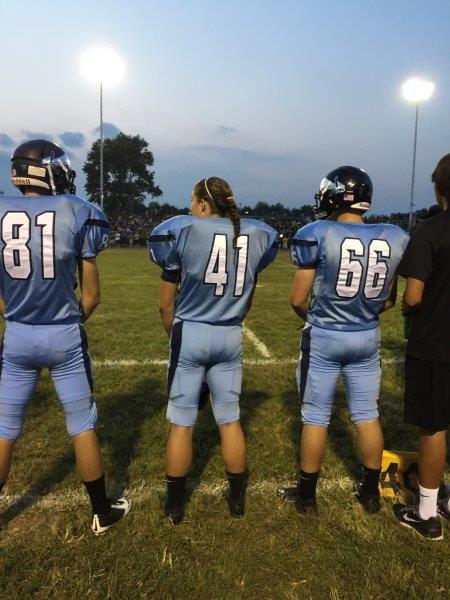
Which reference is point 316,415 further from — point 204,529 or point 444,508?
point 444,508

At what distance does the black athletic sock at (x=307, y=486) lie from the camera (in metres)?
3.01

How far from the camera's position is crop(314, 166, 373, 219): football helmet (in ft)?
9.43

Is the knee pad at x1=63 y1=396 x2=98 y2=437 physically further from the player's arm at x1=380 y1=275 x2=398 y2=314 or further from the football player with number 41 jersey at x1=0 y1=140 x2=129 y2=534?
the player's arm at x1=380 y1=275 x2=398 y2=314

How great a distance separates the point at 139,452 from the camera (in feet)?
12.5

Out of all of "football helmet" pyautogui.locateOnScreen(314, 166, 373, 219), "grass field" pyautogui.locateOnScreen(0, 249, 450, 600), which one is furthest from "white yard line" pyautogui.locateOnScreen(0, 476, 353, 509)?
"football helmet" pyautogui.locateOnScreen(314, 166, 373, 219)

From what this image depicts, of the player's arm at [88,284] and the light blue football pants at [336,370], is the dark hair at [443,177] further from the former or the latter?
the player's arm at [88,284]

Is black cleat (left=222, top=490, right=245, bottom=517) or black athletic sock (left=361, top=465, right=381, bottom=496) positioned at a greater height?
black athletic sock (left=361, top=465, right=381, bottom=496)

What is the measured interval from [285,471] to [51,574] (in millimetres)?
1775

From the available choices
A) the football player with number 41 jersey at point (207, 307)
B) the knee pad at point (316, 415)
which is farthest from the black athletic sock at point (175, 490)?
the knee pad at point (316, 415)

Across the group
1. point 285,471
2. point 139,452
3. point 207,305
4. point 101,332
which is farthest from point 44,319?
point 101,332

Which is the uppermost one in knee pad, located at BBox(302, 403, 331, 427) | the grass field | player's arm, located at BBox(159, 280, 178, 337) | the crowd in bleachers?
the crowd in bleachers

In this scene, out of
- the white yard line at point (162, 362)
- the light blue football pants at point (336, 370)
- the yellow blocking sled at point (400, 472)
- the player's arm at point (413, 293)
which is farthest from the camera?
the white yard line at point (162, 362)

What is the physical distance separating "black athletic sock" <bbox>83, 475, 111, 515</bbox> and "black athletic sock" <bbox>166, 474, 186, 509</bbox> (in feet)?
1.26

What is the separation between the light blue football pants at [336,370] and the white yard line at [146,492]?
68 centimetres
